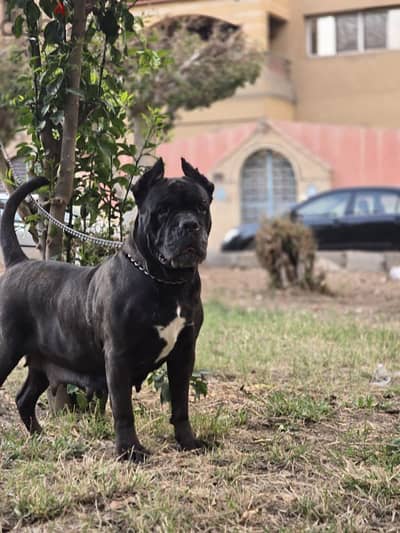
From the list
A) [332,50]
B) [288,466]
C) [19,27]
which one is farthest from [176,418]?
[332,50]

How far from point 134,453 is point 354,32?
2485 centimetres

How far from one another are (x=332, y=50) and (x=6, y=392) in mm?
23493

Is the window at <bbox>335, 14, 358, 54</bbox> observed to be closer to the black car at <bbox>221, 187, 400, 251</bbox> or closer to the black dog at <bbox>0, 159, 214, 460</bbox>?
the black car at <bbox>221, 187, 400, 251</bbox>

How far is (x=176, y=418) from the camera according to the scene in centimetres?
452

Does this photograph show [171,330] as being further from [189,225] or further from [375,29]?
[375,29]

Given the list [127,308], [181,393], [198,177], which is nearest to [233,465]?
[181,393]

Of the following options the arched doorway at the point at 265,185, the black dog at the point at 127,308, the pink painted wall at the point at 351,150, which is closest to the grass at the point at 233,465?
the black dog at the point at 127,308

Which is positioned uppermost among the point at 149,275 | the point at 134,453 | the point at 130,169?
the point at 130,169

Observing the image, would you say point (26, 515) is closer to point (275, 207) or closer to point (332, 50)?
point (275, 207)

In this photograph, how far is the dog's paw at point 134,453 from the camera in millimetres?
4199

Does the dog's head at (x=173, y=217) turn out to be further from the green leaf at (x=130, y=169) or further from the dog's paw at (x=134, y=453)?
the green leaf at (x=130, y=169)

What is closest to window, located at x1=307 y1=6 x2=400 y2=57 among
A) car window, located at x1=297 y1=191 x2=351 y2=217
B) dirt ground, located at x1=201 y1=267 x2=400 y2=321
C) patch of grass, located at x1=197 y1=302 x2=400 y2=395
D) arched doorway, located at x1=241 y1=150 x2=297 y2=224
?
arched doorway, located at x1=241 y1=150 x2=297 y2=224

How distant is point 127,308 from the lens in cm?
417

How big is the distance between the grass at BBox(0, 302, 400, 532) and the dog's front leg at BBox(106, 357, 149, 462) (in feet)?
0.26
